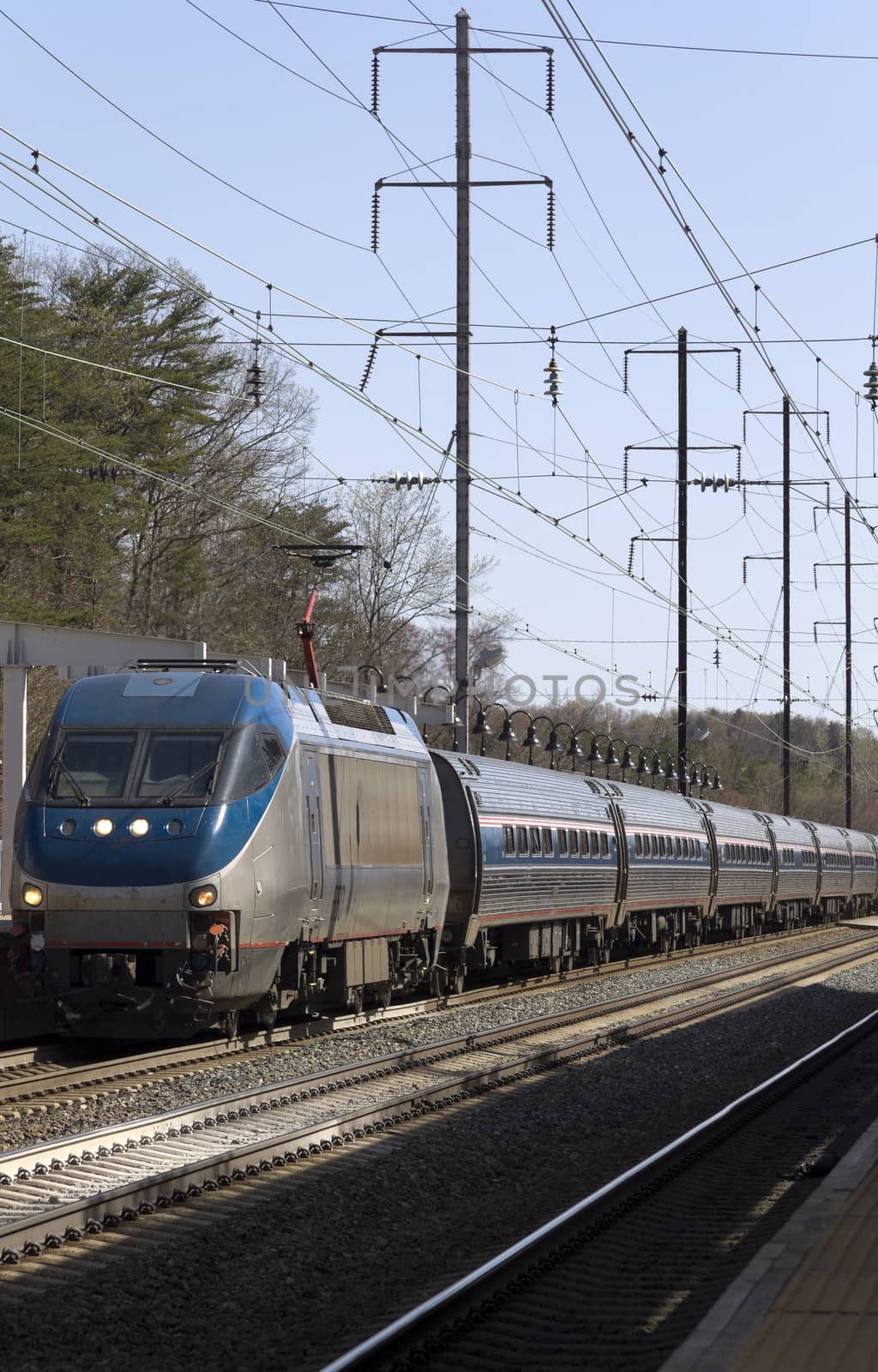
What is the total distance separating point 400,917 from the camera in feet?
63.2

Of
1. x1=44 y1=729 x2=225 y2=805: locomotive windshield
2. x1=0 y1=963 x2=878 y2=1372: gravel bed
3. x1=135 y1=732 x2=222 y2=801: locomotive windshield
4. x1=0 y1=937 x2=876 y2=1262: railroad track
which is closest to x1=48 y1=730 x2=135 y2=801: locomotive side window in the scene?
x1=44 y1=729 x2=225 y2=805: locomotive windshield

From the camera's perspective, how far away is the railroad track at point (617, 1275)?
6.90m

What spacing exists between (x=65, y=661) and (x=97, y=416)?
2683 centimetres

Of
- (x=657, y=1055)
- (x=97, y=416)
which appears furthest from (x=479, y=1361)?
(x=97, y=416)

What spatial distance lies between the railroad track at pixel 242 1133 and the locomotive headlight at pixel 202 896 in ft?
5.31

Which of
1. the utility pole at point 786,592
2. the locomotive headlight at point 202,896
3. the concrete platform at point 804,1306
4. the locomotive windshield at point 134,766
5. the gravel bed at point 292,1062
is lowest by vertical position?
the gravel bed at point 292,1062

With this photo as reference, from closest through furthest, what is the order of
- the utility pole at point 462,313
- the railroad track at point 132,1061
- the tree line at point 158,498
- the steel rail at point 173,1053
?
the railroad track at point 132,1061
the steel rail at point 173,1053
the utility pole at point 462,313
the tree line at point 158,498

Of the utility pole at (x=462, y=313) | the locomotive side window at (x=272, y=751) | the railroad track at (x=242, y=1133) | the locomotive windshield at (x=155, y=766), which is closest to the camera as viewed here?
the railroad track at (x=242, y=1133)

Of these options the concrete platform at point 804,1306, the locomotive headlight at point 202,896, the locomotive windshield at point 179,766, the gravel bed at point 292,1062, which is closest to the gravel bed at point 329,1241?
the concrete platform at point 804,1306

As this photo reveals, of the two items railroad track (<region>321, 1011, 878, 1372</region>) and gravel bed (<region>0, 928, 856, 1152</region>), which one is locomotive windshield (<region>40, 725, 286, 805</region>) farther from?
railroad track (<region>321, 1011, 878, 1372</region>)

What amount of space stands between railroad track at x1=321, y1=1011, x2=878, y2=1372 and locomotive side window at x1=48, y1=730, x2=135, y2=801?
18.8 feet

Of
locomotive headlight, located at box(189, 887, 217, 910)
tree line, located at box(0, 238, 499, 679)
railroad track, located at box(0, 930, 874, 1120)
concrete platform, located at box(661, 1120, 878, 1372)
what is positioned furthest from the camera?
tree line, located at box(0, 238, 499, 679)

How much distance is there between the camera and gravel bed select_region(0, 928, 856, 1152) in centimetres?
1193

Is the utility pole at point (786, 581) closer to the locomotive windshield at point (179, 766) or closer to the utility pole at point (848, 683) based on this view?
the utility pole at point (848, 683)
